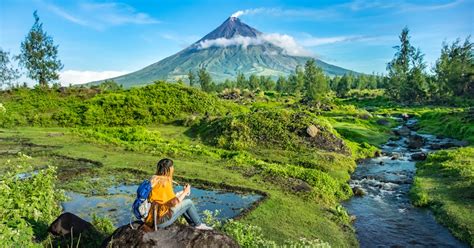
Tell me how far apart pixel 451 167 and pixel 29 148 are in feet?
105

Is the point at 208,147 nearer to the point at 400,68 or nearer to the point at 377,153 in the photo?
the point at 377,153

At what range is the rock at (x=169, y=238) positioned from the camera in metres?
9.16

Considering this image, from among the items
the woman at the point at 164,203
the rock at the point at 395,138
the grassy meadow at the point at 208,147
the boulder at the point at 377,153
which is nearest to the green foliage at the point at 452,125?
the grassy meadow at the point at 208,147

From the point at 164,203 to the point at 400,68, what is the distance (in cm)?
10906

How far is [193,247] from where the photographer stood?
9.14 meters

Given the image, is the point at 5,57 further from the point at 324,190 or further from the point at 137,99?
the point at 324,190

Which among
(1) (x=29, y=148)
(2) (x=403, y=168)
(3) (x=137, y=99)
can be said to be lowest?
(2) (x=403, y=168)

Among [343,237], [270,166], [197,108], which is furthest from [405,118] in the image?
[343,237]

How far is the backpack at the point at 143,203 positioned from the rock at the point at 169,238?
0.31m

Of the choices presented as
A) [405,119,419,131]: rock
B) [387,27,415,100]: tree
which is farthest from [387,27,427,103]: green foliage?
[405,119,419,131]: rock

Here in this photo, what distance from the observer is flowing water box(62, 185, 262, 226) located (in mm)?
16828

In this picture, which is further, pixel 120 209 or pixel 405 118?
pixel 405 118

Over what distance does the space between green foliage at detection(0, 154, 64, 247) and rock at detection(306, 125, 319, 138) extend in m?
24.5

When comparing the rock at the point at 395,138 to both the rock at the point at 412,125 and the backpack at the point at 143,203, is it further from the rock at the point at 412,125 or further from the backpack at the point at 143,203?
the backpack at the point at 143,203
